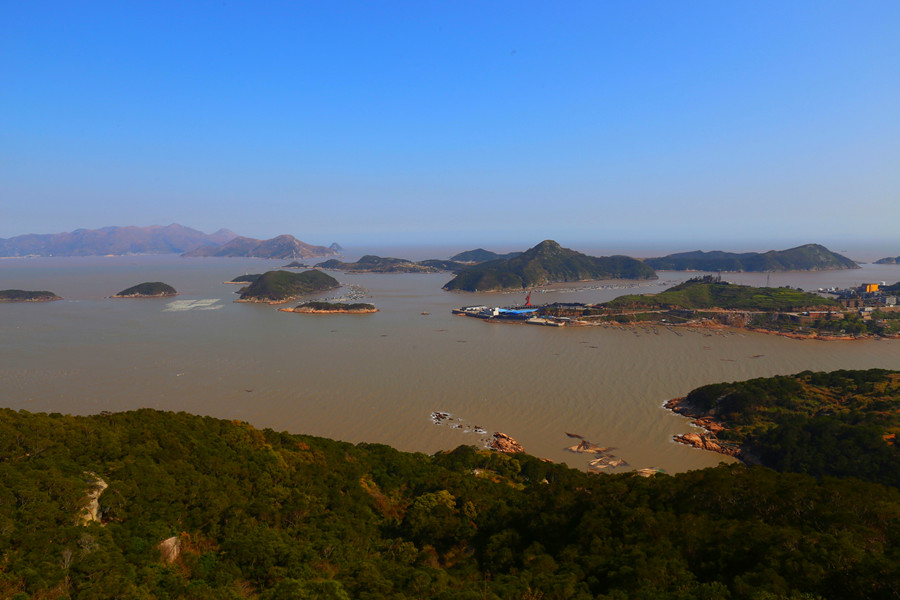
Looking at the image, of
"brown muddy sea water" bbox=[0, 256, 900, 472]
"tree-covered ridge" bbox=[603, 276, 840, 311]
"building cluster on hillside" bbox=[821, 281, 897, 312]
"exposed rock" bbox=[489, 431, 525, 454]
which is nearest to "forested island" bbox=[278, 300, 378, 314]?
"brown muddy sea water" bbox=[0, 256, 900, 472]

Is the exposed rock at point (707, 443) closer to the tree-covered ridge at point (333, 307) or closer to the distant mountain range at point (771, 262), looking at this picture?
the tree-covered ridge at point (333, 307)

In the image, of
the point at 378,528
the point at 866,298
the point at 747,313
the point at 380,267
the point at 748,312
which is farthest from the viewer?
the point at 380,267

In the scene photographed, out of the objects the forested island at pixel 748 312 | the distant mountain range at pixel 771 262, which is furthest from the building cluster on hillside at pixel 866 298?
the distant mountain range at pixel 771 262

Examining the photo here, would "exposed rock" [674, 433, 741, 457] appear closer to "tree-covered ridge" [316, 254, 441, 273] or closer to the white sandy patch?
the white sandy patch

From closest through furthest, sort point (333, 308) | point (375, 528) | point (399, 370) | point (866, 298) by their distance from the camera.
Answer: point (375, 528)
point (399, 370)
point (866, 298)
point (333, 308)

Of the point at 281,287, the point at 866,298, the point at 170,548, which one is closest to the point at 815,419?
the point at 170,548

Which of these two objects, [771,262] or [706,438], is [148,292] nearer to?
[706,438]
